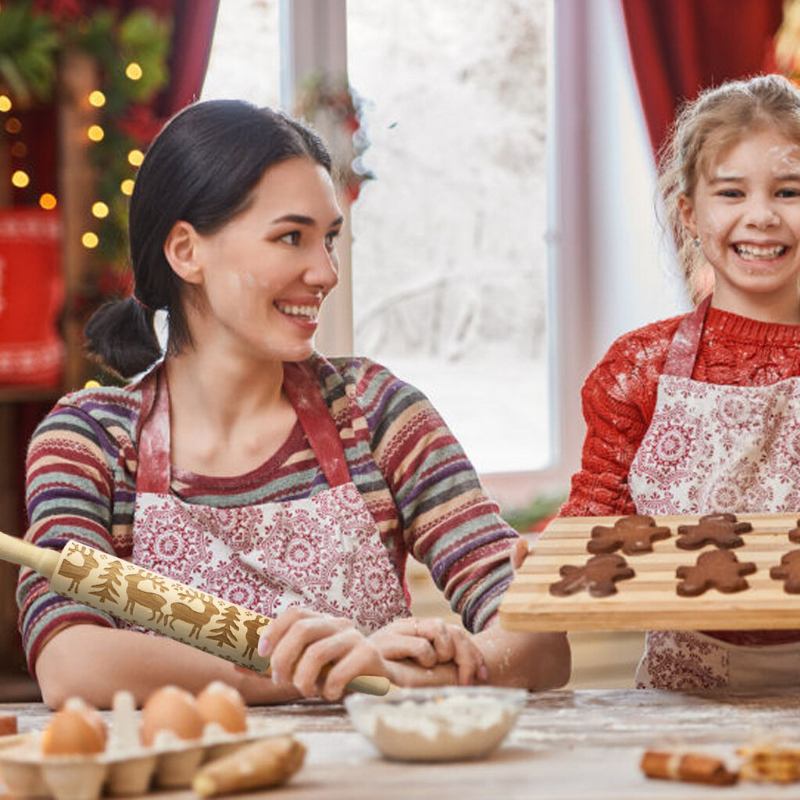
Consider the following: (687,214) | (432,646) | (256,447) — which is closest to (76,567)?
(432,646)

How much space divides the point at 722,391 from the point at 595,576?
87 cm

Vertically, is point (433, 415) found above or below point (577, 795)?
above

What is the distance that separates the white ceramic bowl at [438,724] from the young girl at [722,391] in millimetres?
940

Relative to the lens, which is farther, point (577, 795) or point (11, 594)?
point (11, 594)

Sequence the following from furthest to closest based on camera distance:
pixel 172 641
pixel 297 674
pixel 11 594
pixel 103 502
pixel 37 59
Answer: pixel 11 594 → pixel 37 59 → pixel 103 502 → pixel 172 641 → pixel 297 674

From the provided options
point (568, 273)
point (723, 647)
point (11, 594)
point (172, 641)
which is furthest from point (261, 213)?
point (568, 273)

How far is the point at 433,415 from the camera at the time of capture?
228 centimetres

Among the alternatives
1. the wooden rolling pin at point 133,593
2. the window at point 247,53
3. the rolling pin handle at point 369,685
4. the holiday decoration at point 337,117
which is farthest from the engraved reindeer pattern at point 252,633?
the window at point 247,53

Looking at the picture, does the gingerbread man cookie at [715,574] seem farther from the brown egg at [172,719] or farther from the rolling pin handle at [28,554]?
the rolling pin handle at [28,554]

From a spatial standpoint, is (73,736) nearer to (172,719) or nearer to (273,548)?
(172,719)

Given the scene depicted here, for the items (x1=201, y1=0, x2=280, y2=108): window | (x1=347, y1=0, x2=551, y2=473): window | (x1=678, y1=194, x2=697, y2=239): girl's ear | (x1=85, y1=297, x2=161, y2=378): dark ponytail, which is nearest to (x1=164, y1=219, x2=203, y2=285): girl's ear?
(x1=85, y1=297, x2=161, y2=378): dark ponytail

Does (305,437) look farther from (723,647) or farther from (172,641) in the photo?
(723,647)

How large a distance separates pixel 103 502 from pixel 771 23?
10.9ft

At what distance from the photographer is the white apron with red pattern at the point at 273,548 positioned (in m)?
2.13
